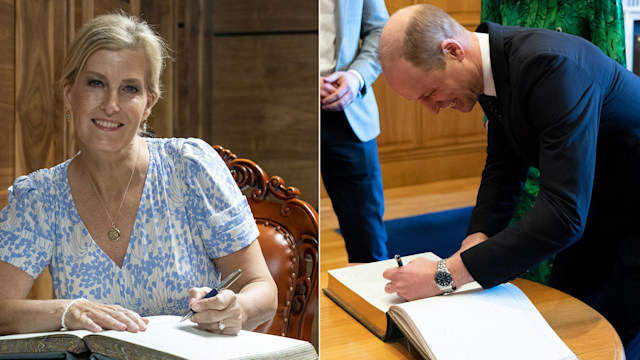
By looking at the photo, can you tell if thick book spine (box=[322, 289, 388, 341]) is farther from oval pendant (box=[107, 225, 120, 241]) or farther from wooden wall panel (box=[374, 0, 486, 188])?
wooden wall panel (box=[374, 0, 486, 188])

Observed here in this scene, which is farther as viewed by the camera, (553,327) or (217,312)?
(553,327)

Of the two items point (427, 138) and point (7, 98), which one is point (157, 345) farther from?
point (427, 138)

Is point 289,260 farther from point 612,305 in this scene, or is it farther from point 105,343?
point 612,305

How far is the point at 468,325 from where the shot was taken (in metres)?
1.17

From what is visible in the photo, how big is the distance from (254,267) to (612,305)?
996 mm

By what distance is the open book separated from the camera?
2.20ft

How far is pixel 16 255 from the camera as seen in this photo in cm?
78

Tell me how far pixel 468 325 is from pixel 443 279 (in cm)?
19

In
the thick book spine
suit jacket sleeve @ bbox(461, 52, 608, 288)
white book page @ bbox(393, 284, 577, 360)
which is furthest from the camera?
suit jacket sleeve @ bbox(461, 52, 608, 288)

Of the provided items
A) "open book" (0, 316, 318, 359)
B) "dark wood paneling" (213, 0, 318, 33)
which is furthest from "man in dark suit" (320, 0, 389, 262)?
"open book" (0, 316, 318, 359)

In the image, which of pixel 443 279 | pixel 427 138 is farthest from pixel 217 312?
pixel 427 138

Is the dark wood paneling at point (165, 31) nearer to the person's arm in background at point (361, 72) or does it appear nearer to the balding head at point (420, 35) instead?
the balding head at point (420, 35)

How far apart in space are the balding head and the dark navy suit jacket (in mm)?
113

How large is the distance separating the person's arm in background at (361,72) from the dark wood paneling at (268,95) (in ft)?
3.80
